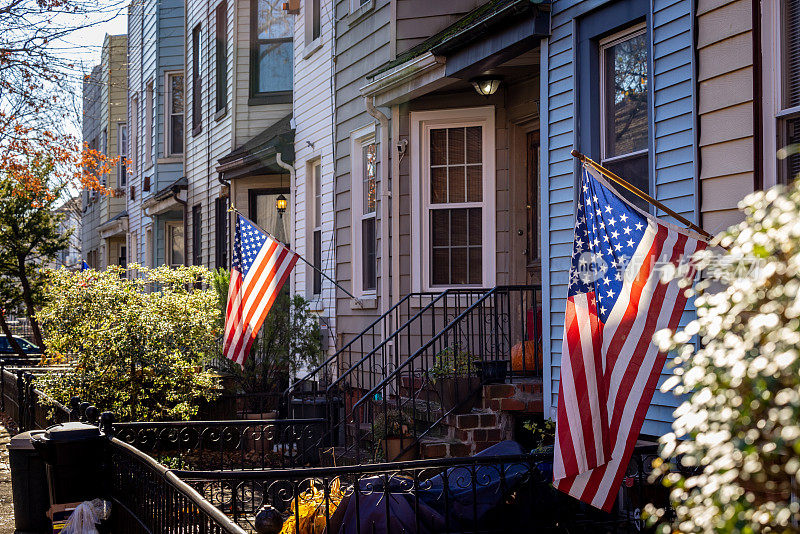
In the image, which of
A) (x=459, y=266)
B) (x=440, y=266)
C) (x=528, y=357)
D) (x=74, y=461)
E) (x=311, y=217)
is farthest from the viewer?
(x=311, y=217)

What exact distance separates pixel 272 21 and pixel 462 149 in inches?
319

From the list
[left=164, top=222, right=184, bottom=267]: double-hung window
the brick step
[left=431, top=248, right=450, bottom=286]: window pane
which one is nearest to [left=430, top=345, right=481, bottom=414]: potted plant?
the brick step

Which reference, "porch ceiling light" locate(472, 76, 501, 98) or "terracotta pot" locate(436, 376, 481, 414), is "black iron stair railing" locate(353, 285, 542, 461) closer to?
"terracotta pot" locate(436, 376, 481, 414)

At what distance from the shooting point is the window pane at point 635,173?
7633 mm

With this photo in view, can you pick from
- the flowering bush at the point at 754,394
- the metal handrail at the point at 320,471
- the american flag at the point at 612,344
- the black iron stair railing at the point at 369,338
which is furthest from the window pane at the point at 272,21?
the flowering bush at the point at 754,394

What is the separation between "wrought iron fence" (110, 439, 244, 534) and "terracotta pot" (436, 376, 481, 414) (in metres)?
3.54

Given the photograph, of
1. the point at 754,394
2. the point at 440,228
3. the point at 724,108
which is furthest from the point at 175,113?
the point at 754,394

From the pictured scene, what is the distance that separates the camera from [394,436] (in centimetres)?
962

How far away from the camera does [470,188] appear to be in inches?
456

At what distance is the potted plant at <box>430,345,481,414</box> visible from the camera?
31.2 ft

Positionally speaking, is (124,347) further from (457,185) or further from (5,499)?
(457,185)

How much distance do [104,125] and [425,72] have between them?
24.7 metres

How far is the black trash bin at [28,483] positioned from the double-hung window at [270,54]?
11.3 metres

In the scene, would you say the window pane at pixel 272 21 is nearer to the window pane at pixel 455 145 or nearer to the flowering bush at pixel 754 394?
the window pane at pixel 455 145
